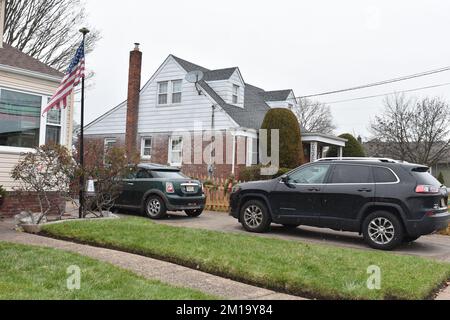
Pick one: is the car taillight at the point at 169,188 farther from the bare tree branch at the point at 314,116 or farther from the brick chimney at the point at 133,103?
the bare tree branch at the point at 314,116

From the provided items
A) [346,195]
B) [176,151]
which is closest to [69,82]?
[346,195]

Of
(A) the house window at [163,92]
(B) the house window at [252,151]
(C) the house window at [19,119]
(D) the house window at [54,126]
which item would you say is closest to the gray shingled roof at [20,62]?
(C) the house window at [19,119]

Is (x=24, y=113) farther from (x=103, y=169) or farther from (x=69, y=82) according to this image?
(x=103, y=169)

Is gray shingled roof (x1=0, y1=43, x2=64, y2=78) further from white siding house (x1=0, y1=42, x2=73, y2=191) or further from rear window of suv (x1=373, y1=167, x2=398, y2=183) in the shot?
rear window of suv (x1=373, y1=167, x2=398, y2=183)

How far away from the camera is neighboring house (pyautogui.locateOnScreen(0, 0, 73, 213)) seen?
11.7m

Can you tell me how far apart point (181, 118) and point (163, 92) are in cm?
214

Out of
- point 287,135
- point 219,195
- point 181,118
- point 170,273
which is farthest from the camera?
point 181,118

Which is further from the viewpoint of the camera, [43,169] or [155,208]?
[155,208]

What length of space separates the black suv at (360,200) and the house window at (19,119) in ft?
20.4

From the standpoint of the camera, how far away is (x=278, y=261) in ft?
21.9

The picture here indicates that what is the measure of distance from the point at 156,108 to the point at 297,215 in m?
15.8

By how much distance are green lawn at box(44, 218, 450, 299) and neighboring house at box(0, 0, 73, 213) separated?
3495mm
